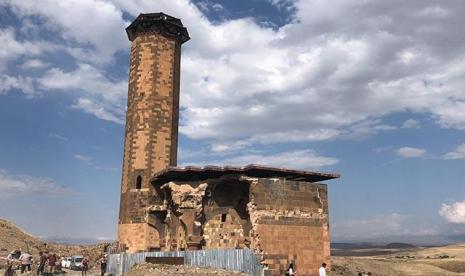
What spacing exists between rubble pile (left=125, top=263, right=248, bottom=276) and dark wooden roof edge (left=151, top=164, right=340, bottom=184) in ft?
14.6

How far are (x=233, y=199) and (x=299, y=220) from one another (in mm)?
3373

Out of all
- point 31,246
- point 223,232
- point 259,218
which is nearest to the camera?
point 259,218

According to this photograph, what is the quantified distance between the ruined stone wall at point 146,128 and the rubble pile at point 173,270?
7.12 m

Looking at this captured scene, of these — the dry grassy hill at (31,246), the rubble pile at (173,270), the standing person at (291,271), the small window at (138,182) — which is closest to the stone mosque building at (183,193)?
the small window at (138,182)

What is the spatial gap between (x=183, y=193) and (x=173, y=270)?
5.23m

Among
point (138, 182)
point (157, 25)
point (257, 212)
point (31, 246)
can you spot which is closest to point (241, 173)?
point (257, 212)

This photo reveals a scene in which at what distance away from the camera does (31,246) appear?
45.0 meters

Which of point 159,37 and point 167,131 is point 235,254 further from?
point 159,37

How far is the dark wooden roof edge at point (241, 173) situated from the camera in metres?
20.0

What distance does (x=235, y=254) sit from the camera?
1791 centimetres

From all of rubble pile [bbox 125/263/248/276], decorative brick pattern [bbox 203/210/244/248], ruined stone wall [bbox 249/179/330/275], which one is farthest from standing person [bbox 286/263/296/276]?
decorative brick pattern [bbox 203/210/244/248]

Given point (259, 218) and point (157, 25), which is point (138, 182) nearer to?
point (259, 218)

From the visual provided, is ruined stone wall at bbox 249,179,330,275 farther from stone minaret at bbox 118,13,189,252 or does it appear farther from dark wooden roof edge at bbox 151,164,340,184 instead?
stone minaret at bbox 118,13,189,252

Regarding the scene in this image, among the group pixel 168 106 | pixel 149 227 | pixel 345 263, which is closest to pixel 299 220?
pixel 149 227
